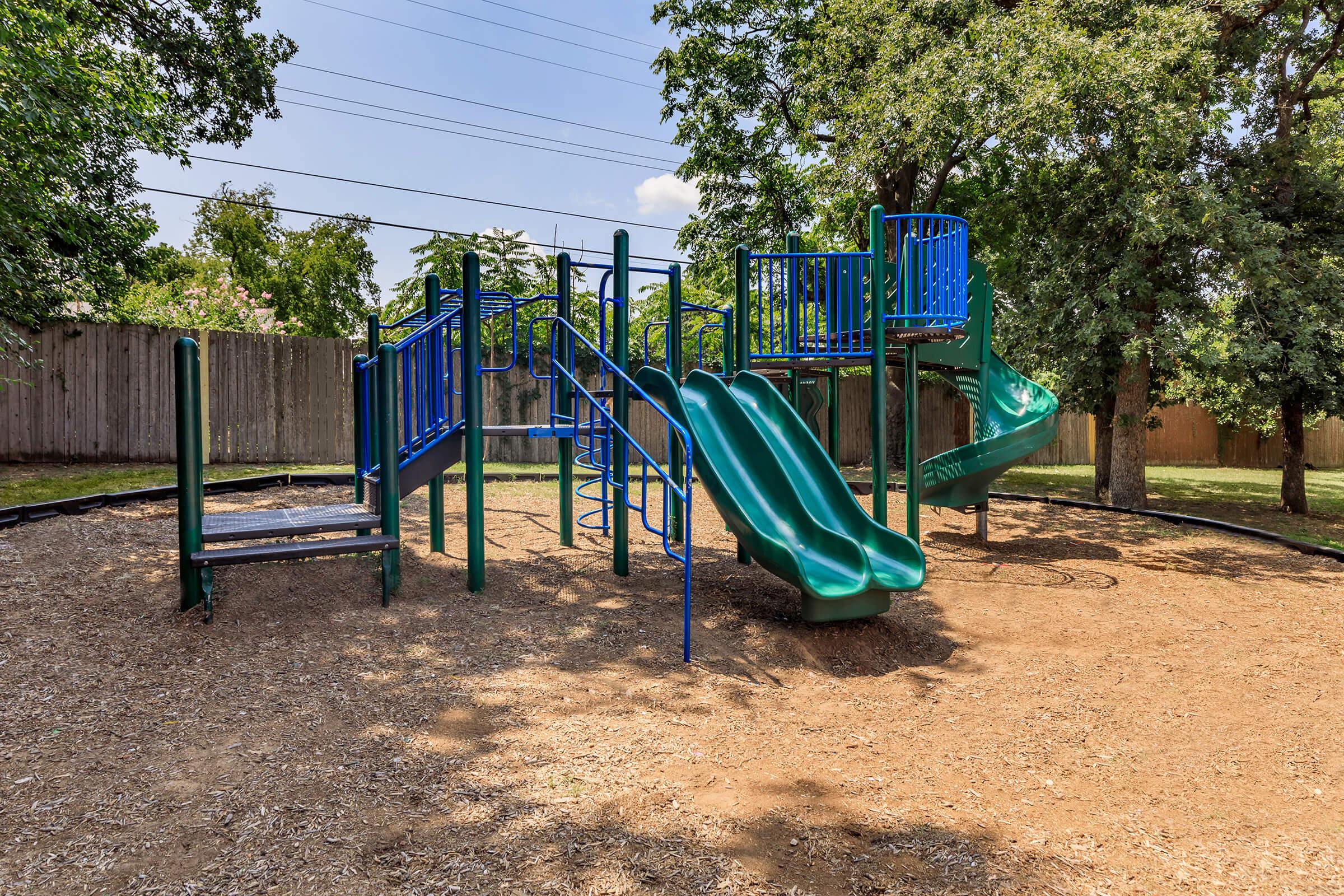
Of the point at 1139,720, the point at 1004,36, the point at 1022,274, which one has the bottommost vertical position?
the point at 1139,720

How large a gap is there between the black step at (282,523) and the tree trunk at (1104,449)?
35.7ft

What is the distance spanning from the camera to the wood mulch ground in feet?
8.16

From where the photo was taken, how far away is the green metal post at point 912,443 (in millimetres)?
6941

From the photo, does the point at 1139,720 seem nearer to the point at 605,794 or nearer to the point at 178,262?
the point at 605,794

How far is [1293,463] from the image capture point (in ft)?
37.4

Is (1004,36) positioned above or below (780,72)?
below

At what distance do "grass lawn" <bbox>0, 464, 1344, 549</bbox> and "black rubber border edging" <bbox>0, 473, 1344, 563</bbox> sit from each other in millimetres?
738

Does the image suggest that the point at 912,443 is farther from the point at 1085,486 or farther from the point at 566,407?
the point at 1085,486

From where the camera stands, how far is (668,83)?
16.0 meters

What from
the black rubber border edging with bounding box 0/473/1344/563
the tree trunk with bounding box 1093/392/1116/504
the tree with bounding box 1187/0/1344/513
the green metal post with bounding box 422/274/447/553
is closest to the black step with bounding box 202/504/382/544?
the green metal post with bounding box 422/274/447/553

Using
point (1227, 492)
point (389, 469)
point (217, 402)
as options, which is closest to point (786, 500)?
point (389, 469)

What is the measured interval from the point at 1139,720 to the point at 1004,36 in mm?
8892

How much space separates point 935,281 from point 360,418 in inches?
219

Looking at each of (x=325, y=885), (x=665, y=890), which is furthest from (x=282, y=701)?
(x=665, y=890)
